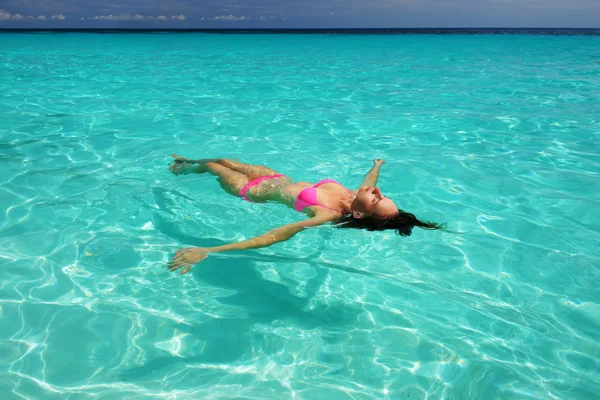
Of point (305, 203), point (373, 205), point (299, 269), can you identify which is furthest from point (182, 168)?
point (373, 205)

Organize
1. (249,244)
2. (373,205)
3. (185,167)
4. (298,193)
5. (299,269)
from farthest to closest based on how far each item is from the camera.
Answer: (185,167)
(298,193)
(299,269)
(373,205)
(249,244)

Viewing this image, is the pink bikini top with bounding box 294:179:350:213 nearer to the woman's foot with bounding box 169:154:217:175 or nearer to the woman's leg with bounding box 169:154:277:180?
the woman's leg with bounding box 169:154:277:180

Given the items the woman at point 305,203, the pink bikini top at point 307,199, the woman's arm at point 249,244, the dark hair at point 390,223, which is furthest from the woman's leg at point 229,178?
the dark hair at point 390,223

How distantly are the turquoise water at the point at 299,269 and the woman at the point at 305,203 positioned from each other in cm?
27

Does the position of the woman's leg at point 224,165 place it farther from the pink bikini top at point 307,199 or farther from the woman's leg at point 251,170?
the pink bikini top at point 307,199

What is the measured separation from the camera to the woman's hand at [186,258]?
9.19 feet

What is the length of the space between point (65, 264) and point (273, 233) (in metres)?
1.69

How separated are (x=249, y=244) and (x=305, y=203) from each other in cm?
83

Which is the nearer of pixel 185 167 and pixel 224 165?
pixel 224 165

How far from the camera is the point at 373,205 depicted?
3381 mm

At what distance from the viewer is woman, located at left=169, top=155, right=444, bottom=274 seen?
312 centimetres

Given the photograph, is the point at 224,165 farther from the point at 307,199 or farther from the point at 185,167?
the point at 307,199

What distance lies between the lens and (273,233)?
3.22 meters

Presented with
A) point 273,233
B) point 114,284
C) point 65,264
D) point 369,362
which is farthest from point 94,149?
point 369,362
